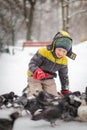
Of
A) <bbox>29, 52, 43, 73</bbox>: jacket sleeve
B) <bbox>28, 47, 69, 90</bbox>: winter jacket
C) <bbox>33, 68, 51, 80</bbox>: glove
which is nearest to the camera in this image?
<bbox>33, 68, 51, 80</bbox>: glove

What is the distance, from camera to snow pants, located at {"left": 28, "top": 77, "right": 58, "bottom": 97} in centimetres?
657

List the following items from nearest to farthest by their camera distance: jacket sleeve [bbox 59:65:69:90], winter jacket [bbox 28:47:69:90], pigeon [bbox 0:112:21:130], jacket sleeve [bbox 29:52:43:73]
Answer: pigeon [bbox 0:112:21:130] < jacket sleeve [bbox 29:52:43:73] < winter jacket [bbox 28:47:69:90] < jacket sleeve [bbox 59:65:69:90]

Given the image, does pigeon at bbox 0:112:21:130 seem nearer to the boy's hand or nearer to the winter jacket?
the boy's hand

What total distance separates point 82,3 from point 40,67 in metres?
29.4

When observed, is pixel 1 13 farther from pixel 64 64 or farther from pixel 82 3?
pixel 64 64

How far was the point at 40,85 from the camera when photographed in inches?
267

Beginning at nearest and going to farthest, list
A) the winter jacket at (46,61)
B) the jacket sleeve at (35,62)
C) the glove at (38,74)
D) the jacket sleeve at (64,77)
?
the glove at (38,74)
the jacket sleeve at (35,62)
the winter jacket at (46,61)
the jacket sleeve at (64,77)

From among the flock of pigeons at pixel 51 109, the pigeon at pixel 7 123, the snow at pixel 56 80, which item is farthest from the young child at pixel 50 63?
the pigeon at pixel 7 123

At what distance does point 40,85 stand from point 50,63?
40cm

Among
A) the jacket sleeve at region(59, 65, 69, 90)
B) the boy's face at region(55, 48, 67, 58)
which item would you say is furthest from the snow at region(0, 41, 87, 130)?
the boy's face at region(55, 48, 67, 58)

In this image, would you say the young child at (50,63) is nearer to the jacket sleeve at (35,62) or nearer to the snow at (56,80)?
the jacket sleeve at (35,62)

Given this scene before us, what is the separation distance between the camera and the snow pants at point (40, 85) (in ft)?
21.5

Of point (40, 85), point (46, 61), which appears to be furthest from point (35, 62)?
point (40, 85)

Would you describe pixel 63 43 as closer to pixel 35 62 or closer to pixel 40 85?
pixel 35 62
